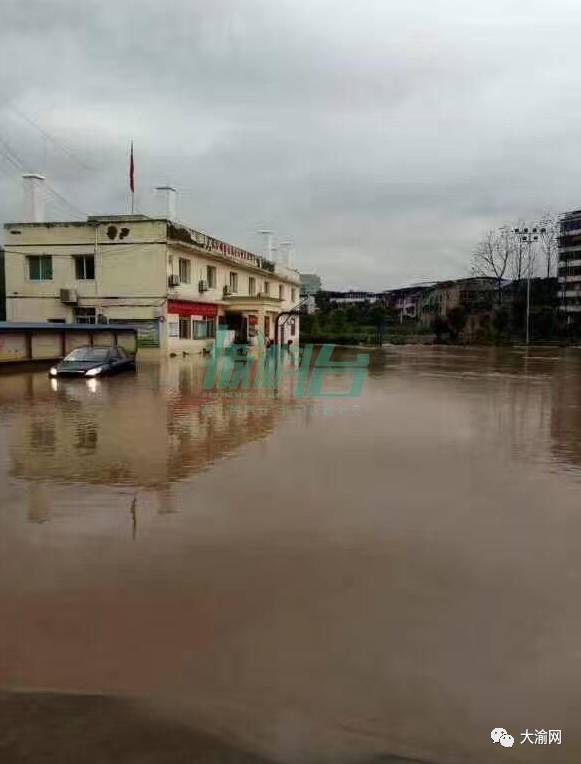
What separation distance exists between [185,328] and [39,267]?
7512 mm

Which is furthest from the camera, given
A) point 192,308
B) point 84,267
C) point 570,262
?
point 570,262

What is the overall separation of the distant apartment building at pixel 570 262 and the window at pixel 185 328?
48.0 meters

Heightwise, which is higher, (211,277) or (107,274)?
(211,277)

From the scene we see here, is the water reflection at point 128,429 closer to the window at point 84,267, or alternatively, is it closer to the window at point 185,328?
the window at point 84,267

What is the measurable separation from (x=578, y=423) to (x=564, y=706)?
9788mm

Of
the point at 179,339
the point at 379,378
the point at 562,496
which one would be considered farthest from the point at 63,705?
the point at 179,339

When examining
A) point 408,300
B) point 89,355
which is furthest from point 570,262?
point 89,355

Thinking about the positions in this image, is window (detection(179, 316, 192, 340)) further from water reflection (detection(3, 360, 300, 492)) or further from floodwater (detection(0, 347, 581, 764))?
floodwater (detection(0, 347, 581, 764))

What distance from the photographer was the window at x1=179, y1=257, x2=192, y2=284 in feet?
106

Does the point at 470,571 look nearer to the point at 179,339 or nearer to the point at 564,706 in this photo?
the point at 564,706

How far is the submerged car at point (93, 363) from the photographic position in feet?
62.9

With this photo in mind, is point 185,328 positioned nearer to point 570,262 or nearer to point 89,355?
point 89,355

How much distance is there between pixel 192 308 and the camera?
33219 millimetres

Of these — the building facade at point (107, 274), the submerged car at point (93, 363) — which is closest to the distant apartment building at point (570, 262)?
the building facade at point (107, 274)
